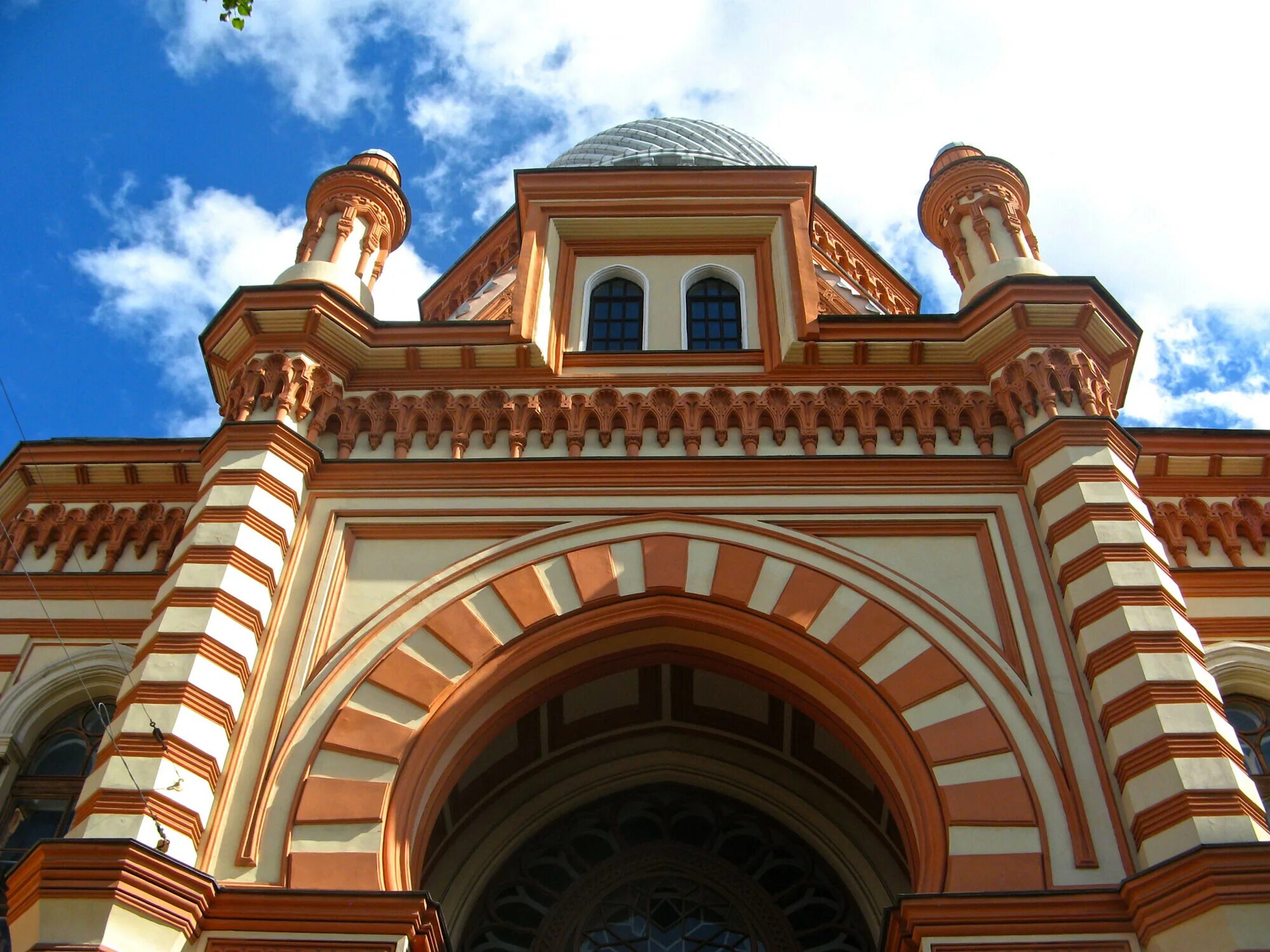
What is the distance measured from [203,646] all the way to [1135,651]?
7.60 metres

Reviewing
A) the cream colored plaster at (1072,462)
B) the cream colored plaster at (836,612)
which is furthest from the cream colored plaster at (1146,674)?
the cream colored plaster at (1072,462)

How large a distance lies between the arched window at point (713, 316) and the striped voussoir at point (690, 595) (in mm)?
3747

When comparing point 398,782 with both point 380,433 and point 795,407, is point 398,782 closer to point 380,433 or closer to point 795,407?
point 380,433

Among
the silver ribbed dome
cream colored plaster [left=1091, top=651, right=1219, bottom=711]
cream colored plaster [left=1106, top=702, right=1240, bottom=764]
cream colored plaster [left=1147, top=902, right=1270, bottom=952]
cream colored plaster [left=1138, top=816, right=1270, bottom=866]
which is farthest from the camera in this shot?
the silver ribbed dome

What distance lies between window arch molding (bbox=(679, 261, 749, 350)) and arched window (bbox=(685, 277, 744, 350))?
2 cm

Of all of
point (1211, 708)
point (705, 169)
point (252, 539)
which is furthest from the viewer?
→ point (705, 169)

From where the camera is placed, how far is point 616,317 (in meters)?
15.4

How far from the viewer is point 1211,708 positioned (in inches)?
A: 382

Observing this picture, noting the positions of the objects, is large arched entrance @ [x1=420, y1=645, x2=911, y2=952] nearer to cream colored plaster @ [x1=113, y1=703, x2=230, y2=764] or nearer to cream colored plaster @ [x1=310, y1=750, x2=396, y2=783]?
cream colored plaster @ [x1=310, y1=750, x2=396, y2=783]

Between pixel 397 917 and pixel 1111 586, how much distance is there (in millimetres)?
6369

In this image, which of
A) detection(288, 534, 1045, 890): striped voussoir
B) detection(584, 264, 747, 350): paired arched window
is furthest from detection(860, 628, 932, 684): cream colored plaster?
detection(584, 264, 747, 350): paired arched window

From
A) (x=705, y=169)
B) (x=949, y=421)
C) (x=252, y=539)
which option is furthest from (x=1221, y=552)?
(x=252, y=539)

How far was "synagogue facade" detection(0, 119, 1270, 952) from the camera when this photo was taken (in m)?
9.18

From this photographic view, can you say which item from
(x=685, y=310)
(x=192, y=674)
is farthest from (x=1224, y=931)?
(x=685, y=310)
